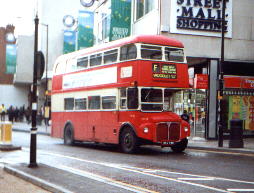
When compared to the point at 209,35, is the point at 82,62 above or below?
below

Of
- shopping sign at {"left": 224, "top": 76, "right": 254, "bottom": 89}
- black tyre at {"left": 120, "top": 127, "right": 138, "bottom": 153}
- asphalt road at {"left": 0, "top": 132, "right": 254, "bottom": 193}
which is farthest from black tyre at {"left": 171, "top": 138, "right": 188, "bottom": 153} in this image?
shopping sign at {"left": 224, "top": 76, "right": 254, "bottom": 89}

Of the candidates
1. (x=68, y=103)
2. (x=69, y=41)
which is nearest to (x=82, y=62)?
(x=68, y=103)

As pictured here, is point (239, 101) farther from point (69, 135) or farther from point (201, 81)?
point (69, 135)

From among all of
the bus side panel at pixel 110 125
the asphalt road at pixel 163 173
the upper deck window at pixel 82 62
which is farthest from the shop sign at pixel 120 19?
the asphalt road at pixel 163 173

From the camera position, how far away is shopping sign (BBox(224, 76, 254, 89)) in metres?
24.8

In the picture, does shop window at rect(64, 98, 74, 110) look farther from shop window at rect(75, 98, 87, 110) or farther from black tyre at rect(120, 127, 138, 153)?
black tyre at rect(120, 127, 138, 153)

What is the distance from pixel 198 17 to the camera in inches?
979

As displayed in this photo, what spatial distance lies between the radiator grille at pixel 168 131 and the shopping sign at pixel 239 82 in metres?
9.28

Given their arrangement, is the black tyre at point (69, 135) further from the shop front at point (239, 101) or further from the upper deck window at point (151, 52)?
the shop front at point (239, 101)

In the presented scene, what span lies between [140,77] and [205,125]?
9.80m

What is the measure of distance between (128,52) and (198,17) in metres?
9.43

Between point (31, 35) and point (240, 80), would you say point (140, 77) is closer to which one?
point (240, 80)

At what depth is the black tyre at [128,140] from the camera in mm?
16219

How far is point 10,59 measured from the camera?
219 ft
